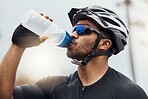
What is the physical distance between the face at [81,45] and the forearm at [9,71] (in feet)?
0.53

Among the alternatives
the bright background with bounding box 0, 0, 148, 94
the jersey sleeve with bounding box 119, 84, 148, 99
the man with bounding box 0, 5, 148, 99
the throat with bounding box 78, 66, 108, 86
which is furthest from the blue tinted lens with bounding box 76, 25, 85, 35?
the bright background with bounding box 0, 0, 148, 94

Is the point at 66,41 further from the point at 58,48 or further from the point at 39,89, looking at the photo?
the point at 58,48

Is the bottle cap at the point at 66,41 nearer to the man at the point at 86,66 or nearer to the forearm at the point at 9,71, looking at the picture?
the man at the point at 86,66

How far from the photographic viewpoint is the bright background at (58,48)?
1.46m

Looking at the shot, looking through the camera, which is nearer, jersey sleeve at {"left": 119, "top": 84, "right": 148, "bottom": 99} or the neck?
jersey sleeve at {"left": 119, "top": 84, "right": 148, "bottom": 99}

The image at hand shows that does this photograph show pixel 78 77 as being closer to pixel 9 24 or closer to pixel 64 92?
pixel 64 92

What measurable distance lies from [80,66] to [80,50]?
6 cm

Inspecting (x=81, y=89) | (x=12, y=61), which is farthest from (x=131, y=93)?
(x=12, y=61)

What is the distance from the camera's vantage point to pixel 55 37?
0.89 metres

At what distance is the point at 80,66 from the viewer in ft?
3.02

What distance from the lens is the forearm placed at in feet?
2.78

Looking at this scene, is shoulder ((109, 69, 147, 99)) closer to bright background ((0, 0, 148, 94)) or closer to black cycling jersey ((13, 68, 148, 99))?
black cycling jersey ((13, 68, 148, 99))

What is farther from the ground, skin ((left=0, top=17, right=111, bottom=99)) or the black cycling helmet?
the black cycling helmet

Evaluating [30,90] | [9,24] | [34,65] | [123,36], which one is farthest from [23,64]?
[123,36]
